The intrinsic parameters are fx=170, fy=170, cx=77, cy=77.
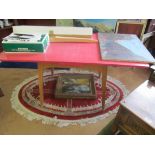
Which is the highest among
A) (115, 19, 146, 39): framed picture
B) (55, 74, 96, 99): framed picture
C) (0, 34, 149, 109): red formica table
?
(115, 19, 146, 39): framed picture

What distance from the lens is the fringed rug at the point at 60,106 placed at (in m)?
1.82

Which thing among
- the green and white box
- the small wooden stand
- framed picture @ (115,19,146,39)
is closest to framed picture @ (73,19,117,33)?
framed picture @ (115,19,146,39)

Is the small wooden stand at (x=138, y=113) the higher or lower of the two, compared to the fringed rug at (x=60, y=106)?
higher

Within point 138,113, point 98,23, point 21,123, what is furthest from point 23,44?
point 98,23

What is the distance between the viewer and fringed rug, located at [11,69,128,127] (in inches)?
71.8

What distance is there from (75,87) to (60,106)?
35 centimetres

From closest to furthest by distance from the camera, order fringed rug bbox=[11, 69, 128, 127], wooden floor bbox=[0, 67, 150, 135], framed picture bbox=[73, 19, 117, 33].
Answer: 1. wooden floor bbox=[0, 67, 150, 135]
2. fringed rug bbox=[11, 69, 128, 127]
3. framed picture bbox=[73, 19, 117, 33]

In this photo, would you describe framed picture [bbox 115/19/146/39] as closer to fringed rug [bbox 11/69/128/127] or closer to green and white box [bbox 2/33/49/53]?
fringed rug [bbox 11/69/128/127]

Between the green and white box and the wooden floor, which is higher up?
the green and white box

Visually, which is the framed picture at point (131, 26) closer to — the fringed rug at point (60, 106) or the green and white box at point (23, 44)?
the fringed rug at point (60, 106)

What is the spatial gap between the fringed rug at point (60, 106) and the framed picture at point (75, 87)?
62 mm

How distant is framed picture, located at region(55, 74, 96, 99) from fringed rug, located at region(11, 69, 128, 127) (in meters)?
0.06

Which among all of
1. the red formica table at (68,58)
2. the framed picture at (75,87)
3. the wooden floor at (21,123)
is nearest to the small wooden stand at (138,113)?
the red formica table at (68,58)

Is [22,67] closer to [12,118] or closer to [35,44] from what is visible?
[12,118]
